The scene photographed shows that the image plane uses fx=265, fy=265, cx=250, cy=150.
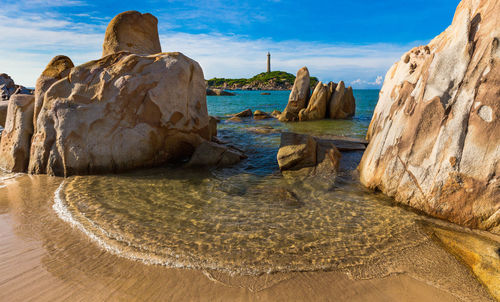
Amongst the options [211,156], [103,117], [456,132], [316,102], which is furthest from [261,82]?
[456,132]

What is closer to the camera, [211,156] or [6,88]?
[211,156]

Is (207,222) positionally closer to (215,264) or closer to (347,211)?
(215,264)

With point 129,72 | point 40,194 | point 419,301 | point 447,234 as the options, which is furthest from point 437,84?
point 40,194

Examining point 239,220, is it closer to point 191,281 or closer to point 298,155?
point 191,281

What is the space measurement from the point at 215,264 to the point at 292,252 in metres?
0.98

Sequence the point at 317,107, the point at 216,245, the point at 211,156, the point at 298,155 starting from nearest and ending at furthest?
the point at 216,245
the point at 298,155
the point at 211,156
the point at 317,107

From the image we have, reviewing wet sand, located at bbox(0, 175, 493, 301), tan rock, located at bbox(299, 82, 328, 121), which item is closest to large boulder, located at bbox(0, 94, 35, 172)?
wet sand, located at bbox(0, 175, 493, 301)

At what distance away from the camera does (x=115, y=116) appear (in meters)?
6.54

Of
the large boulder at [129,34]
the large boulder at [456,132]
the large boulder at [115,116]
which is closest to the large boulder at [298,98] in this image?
the large boulder at [129,34]

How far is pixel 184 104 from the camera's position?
7.42m

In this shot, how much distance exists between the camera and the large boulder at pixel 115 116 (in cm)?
627

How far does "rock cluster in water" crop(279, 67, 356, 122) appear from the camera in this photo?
20781 mm

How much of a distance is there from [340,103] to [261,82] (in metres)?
110

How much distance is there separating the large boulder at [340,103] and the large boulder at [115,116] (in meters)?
16.1
